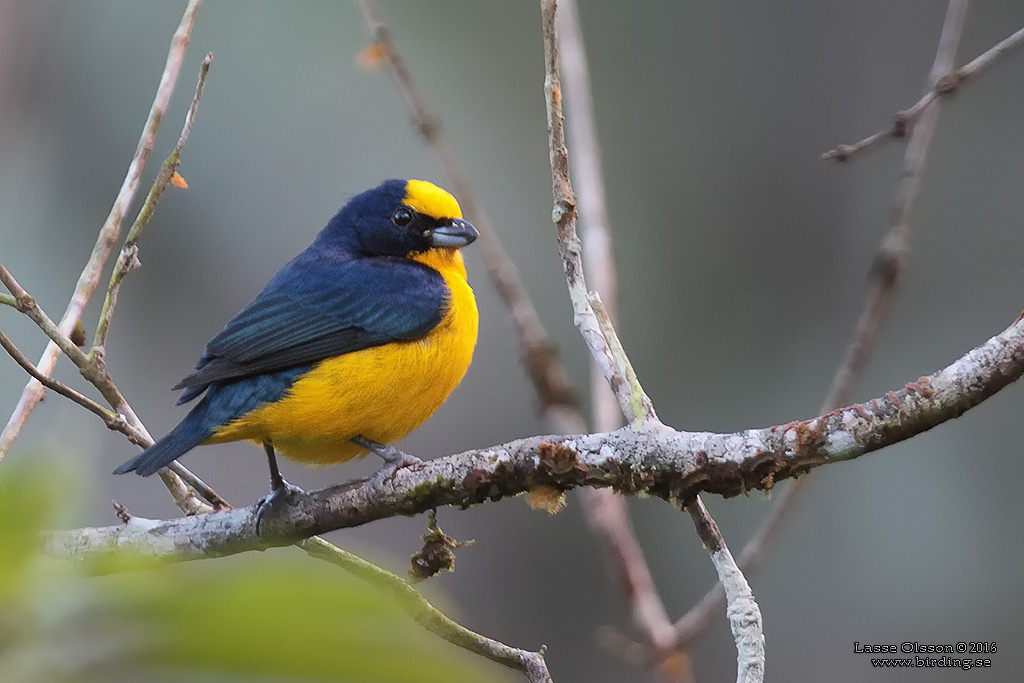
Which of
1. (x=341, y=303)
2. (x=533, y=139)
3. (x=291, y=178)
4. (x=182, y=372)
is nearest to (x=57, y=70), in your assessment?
(x=291, y=178)

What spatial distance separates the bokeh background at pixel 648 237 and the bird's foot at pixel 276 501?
212cm

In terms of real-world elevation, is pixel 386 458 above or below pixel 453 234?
below

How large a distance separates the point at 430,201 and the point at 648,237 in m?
2.40

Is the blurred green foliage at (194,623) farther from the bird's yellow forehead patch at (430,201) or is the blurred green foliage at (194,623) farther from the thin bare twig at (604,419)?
the bird's yellow forehead patch at (430,201)

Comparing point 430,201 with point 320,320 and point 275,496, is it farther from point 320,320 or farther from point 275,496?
point 275,496

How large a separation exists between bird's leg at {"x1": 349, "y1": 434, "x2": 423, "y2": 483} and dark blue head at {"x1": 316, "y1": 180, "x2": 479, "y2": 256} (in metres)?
1.03

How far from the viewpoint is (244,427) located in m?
3.45

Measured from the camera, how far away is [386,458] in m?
3.45

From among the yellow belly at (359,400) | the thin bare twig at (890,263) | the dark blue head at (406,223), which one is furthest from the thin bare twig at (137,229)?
the thin bare twig at (890,263)

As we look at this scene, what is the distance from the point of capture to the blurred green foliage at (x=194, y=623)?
0.59m

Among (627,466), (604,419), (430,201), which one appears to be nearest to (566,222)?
(627,466)

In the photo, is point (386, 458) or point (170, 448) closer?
point (170, 448)

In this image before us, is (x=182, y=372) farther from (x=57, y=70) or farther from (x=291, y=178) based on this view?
(x=57, y=70)

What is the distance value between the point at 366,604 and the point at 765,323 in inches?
227
